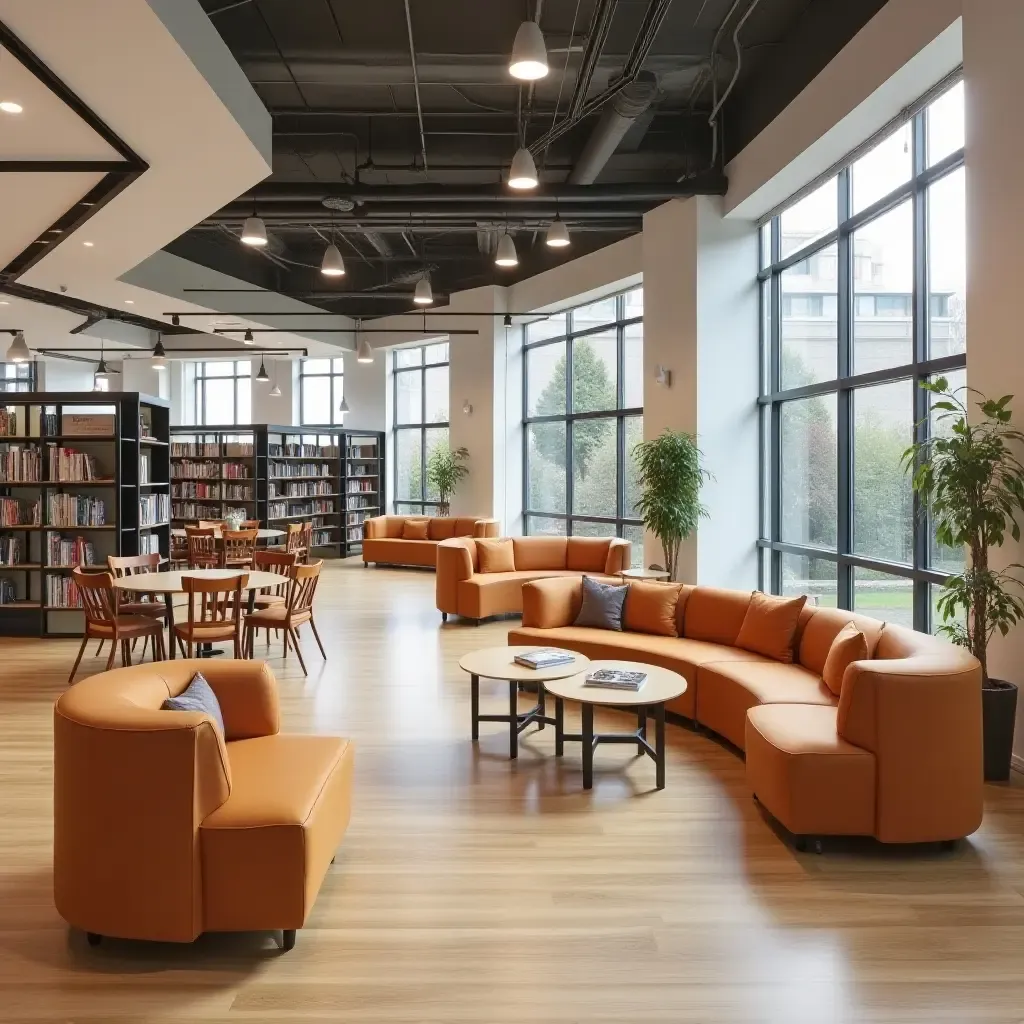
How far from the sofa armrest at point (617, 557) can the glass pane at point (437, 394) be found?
7042mm

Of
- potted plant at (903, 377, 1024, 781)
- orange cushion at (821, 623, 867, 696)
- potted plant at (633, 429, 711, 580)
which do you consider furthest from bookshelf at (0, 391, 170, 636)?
potted plant at (903, 377, 1024, 781)

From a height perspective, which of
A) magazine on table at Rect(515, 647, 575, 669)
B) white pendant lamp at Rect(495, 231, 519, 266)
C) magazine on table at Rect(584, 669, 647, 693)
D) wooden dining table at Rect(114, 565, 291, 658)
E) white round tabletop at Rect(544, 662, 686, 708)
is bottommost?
white round tabletop at Rect(544, 662, 686, 708)

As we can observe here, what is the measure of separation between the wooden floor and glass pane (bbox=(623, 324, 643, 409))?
7.26 meters

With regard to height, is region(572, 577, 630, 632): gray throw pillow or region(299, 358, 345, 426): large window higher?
region(299, 358, 345, 426): large window

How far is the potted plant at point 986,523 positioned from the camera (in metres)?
4.50

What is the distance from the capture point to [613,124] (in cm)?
755

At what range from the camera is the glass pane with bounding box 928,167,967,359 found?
18.7 ft

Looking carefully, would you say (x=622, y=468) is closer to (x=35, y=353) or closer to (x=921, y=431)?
(x=921, y=431)

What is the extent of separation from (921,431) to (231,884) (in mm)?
5421

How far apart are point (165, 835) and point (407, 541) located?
38.7ft

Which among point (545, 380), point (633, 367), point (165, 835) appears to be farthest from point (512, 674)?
point (545, 380)

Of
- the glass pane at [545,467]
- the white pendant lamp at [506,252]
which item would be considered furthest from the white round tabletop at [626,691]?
the glass pane at [545,467]

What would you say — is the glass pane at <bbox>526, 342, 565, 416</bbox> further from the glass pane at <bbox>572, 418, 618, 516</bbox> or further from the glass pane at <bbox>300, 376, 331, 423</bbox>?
the glass pane at <bbox>300, 376, 331, 423</bbox>

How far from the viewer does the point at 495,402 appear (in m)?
14.0
